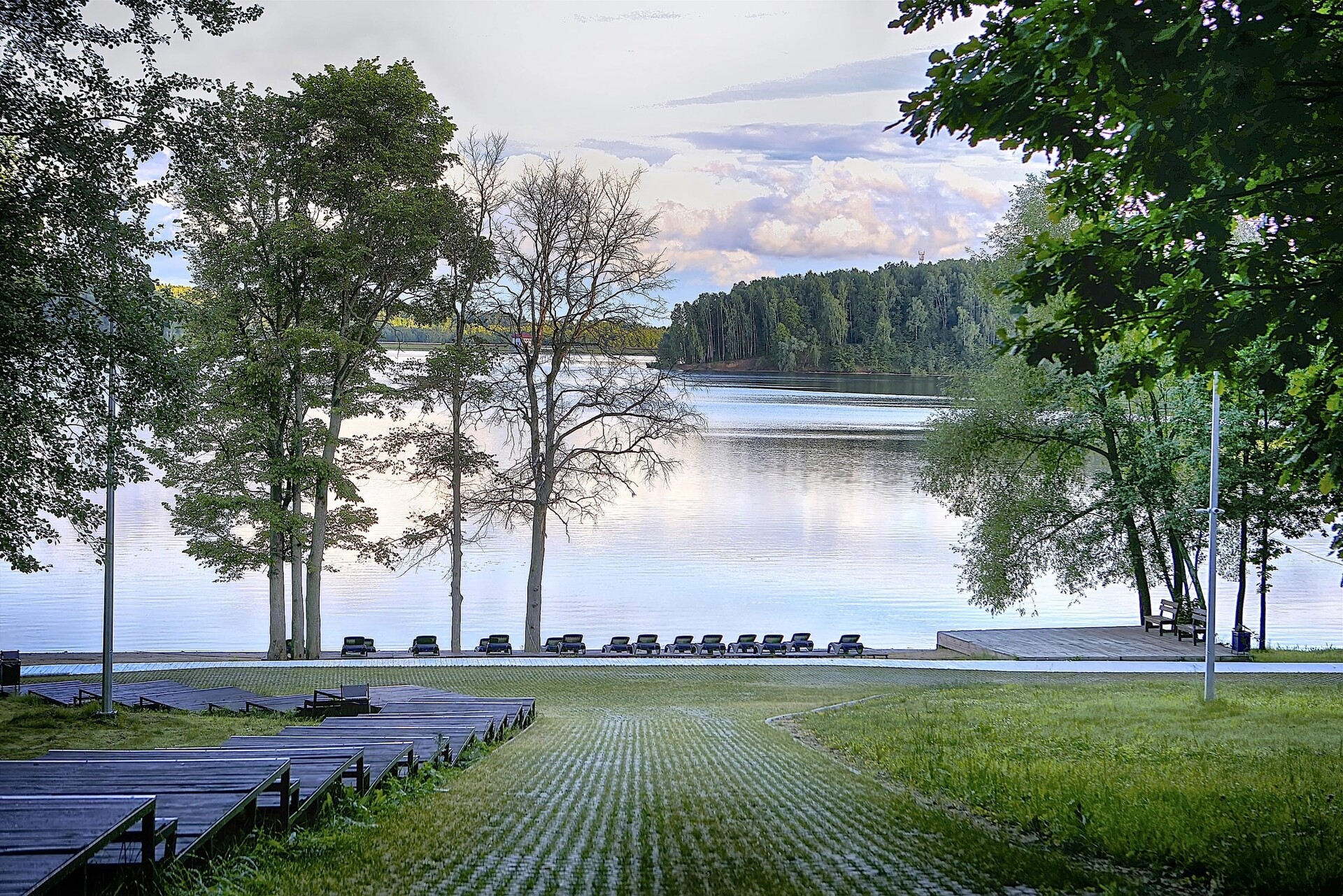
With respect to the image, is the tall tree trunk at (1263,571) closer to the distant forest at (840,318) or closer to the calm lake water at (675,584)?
the calm lake water at (675,584)

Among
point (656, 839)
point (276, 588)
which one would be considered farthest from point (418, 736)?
point (276, 588)

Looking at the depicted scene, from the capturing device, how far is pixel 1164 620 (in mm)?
26469

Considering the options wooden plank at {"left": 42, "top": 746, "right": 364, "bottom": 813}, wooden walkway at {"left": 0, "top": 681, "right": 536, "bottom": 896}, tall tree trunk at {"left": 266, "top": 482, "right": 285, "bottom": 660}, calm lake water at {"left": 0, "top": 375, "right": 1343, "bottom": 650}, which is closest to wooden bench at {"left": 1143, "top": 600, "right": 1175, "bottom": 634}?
calm lake water at {"left": 0, "top": 375, "right": 1343, "bottom": 650}

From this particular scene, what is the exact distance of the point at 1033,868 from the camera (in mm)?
5176

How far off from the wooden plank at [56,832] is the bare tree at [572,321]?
22.0 metres

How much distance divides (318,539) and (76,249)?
1349cm

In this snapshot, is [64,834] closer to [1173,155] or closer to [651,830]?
[651,830]

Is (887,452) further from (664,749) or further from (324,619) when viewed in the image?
(664,749)

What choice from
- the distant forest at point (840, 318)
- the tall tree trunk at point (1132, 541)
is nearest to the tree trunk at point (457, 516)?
the tall tree trunk at point (1132, 541)

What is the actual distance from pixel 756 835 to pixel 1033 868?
5.40 feet

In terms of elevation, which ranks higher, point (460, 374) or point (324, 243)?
point (324, 243)

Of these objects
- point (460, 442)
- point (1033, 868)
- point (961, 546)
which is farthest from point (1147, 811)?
point (961, 546)

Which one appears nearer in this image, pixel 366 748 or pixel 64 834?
pixel 64 834

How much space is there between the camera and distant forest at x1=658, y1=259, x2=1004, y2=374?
114625mm
